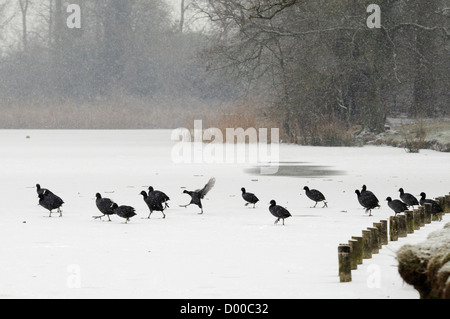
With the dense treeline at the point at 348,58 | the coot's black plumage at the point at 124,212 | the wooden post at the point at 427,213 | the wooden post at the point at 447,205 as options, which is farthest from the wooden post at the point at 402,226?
the dense treeline at the point at 348,58

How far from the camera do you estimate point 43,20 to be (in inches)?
3123

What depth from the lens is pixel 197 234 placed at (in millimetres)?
12516

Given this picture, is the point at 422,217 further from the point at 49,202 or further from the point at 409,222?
the point at 49,202

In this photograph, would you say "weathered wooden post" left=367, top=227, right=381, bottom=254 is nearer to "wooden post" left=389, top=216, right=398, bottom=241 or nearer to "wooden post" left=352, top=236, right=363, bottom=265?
"wooden post" left=352, top=236, right=363, bottom=265

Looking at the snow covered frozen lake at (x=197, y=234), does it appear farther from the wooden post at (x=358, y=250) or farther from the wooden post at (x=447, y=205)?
the wooden post at (x=447, y=205)

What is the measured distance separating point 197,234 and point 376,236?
9.86ft

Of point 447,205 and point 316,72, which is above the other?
point 316,72

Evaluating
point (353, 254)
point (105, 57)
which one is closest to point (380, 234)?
point (353, 254)

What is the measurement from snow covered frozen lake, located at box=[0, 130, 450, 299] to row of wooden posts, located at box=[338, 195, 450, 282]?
12cm

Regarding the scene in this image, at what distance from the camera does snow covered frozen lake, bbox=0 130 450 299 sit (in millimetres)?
8625
